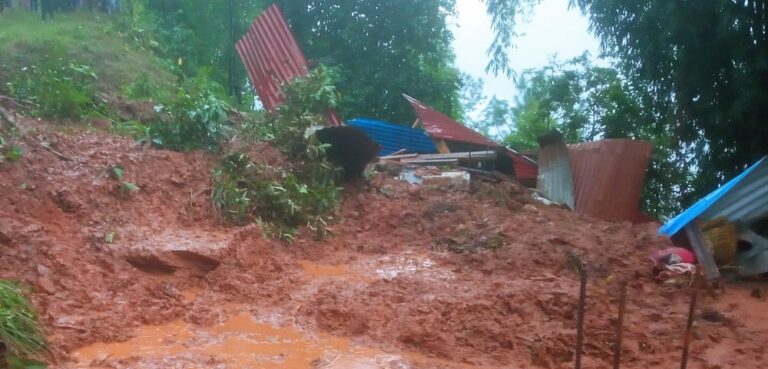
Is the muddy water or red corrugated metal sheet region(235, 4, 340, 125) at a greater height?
red corrugated metal sheet region(235, 4, 340, 125)

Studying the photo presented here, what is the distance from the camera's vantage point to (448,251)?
830 centimetres

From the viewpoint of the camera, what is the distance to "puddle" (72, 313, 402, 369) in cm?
520

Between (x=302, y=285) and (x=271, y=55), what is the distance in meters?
6.50

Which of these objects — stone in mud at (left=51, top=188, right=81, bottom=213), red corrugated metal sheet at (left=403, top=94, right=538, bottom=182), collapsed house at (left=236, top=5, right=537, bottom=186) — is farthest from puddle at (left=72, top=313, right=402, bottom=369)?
red corrugated metal sheet at (left=403, top=94, right=538, bottom=182)

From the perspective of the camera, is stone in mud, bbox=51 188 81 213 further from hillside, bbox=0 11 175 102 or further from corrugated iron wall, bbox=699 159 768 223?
corrugated iron wall, bbox=699 159 768 223

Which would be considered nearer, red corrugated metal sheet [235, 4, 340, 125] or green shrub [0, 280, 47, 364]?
green shrub [0, 280, 47, 364]

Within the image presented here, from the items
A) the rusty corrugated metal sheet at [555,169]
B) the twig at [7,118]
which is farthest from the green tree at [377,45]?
the twig at [7,118]

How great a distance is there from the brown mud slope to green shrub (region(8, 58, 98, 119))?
0.62 m

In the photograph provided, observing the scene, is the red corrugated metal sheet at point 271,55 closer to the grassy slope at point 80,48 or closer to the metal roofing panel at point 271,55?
the metal roofing panel at point 271,55

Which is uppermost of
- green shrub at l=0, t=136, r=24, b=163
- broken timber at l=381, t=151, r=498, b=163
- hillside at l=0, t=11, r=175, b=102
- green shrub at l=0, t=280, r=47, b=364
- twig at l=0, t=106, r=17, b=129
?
hillside at l=0, t=11, r=175, b=102

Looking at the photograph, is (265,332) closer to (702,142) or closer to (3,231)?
(3,231)

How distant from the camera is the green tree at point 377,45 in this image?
17266mm

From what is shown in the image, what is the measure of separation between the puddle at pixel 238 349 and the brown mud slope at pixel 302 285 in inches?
0.7

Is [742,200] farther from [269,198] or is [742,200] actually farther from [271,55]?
[271,55]
